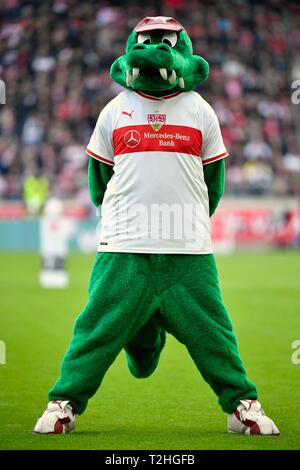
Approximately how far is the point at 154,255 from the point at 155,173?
45cm

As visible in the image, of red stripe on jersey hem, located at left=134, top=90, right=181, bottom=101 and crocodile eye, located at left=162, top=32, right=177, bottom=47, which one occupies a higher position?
crocodile eye, located at left=162, top=32, right=177, bottom=47

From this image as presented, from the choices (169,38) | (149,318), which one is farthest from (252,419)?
(169,38)

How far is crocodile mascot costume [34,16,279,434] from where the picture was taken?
18.7ft

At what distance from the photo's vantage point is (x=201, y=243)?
5.87 meters

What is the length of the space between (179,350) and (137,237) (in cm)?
462

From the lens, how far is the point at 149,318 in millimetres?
5820

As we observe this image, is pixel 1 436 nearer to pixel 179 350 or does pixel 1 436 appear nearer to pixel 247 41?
pixel 179 350

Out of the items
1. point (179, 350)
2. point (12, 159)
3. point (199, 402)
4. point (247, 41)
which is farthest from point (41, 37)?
point (199, 402)

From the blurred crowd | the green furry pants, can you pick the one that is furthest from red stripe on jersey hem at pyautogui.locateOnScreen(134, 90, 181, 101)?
the blurred crowd

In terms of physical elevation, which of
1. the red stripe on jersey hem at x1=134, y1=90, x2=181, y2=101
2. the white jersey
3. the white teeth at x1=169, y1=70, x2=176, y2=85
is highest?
the white teeth at x1=169, y1=70, x2=176, y2=85

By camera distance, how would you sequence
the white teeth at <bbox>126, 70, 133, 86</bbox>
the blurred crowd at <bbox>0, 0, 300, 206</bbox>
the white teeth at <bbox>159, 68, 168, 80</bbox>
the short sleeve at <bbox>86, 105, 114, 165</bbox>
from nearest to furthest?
the white teeth at <bbox>159, 68, 168, 80</bbox>
the white teeth at <bbox>126, 70, 133, 86</bbox>
the short sleeve at <bbox>86, 105, 114, 165</bbox>
the blurred crowd at <bbox>0, 0, 300, 206</bbox>

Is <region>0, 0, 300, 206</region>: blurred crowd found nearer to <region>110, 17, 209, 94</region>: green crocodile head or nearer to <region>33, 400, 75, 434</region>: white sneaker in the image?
<region>110, 17, 209, 94</region>: green crocodile head

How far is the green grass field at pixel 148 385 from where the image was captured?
569 cm

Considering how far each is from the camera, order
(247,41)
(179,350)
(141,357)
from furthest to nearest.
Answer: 1. (247,41)
2. (179,350)
3. (141,357)
